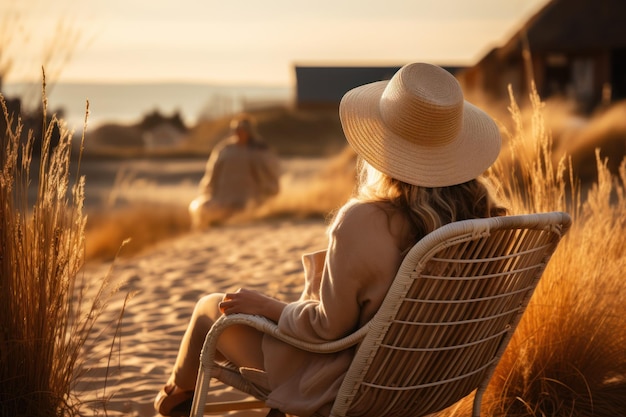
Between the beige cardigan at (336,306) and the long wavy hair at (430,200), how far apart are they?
5cm

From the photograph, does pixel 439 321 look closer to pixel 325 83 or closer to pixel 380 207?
pixel 380 207

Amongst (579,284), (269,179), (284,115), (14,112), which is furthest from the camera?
(284,115)

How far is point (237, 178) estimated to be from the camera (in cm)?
1040

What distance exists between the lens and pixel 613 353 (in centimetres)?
323

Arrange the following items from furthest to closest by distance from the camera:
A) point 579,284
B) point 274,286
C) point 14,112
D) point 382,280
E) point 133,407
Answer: point 274,286, point 133,407, point 579,284, point 14,112, point 382,280

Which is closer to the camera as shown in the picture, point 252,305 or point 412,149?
point 412,149

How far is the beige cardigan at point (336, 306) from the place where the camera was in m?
2.37

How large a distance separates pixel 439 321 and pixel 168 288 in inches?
166

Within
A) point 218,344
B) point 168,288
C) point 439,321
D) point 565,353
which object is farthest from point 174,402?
point 168,288

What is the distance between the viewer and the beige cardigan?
7.78 ft

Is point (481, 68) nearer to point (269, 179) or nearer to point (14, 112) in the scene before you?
point (269, 179)

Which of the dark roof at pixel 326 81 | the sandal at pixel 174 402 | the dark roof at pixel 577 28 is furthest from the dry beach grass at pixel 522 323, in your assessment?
the dark roof at pixel 326 81

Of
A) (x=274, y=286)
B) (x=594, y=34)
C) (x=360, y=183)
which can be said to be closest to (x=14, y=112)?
(x=360, y=183)

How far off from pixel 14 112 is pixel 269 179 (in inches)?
305
